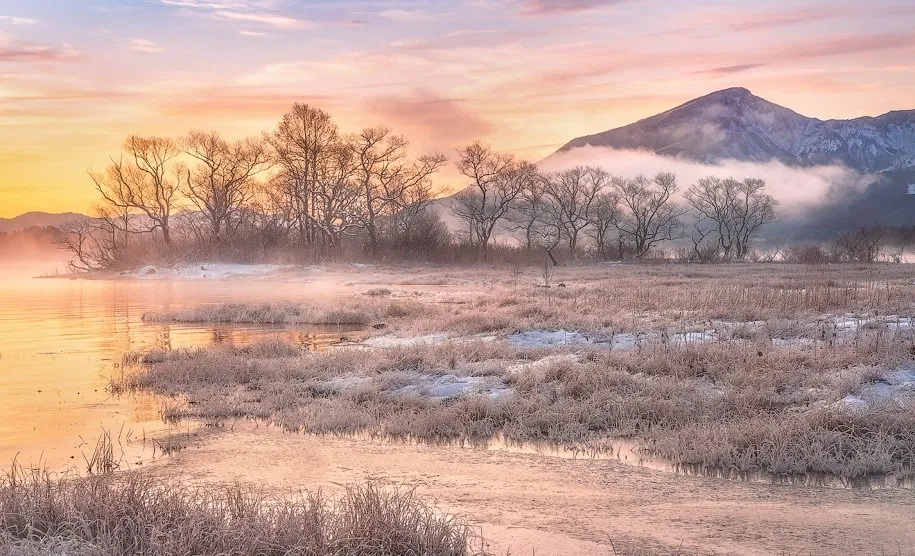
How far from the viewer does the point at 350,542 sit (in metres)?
6.01

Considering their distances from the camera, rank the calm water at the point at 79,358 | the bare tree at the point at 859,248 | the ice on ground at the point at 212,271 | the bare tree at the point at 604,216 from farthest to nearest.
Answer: the bare tree at the point at 604,216
the bare tree at the point at 859,248
the ice on ground at the point at 212,271
the calm water at the point at 79,358

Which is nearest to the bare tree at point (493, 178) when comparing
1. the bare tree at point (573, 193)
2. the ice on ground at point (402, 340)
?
the bare tree at point (573, 193)

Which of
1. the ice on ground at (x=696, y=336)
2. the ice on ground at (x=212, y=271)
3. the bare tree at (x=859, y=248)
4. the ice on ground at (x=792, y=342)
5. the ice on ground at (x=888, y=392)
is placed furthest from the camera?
the bare tree at (x=859, y=248)

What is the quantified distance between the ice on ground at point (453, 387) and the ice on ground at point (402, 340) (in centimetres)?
436

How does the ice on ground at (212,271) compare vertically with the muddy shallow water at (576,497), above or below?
above

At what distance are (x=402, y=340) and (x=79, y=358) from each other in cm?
760

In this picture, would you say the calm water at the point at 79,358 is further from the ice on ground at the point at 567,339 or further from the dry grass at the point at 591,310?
the ice on ground at the point at 567,339

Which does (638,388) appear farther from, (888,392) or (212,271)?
(212,271)

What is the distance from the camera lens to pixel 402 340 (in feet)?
62.7

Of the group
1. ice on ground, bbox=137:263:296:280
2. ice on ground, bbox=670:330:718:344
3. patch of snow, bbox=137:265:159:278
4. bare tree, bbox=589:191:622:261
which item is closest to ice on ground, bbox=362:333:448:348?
ice on ground, bbox=670:330:718:344

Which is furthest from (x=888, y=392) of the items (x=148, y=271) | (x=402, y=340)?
(x=148, y=271)

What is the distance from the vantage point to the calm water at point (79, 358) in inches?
407

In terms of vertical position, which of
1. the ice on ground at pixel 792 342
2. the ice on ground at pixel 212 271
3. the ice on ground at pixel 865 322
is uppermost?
the ice on ground at pixel 212 271

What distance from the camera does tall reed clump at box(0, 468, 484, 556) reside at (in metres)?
5.84
